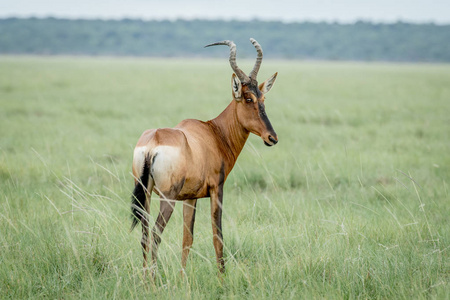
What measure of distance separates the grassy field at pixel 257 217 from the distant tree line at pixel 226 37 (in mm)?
114657

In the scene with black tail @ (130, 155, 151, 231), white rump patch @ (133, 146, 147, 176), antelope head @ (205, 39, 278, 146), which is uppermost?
antelope head @ (205, 39, 278, 146)

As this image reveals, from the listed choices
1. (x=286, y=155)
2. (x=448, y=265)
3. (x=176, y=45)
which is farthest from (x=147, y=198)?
(x=176, y=45)

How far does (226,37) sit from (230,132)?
426ft

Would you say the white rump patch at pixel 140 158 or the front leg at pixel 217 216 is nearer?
the white rump patch at pixel 140 158

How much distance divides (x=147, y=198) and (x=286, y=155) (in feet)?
21.2

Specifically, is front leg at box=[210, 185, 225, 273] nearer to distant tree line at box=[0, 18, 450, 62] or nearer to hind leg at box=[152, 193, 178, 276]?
hind leg at box=[152, 193, 178, 276]

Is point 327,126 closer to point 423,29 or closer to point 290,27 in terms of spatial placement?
point 290,27

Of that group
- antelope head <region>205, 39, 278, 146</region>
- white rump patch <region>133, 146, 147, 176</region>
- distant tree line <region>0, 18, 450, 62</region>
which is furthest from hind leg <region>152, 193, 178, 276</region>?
distant tree line <region>0, 18, 450, 62</region>

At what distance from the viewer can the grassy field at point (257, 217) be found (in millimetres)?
3930

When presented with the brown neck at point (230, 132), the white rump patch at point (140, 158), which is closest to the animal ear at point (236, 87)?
the brown neck at point (230, 132)

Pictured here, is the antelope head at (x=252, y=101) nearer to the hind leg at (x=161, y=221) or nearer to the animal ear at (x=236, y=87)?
the animal ear at (x=236, y=87)

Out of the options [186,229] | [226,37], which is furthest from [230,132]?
[226,37]

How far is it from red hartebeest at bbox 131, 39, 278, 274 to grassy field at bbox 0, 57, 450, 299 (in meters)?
0.29

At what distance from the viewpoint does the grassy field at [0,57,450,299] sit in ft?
12.9
